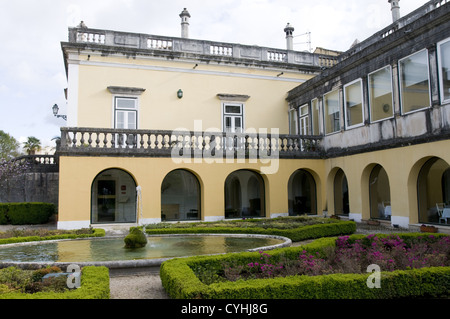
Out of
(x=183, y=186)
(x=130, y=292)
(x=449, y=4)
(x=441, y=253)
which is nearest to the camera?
(x=130, y=292)

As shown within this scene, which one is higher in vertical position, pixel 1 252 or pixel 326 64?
pixel 326 64

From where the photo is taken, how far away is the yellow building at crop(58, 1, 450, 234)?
44.7ft

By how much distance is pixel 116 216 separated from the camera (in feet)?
54.1

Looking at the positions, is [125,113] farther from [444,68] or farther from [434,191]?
[434,191]

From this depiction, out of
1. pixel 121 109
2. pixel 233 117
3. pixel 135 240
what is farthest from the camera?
pixel 233 117

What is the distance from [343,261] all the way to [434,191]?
300 inches

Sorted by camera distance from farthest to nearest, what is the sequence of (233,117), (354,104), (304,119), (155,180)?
(233,117) → (304,119) → (354,104) → (155,180)

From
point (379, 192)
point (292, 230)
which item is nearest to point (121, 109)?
point (292, 230)

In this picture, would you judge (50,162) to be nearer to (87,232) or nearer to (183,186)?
(183,186)

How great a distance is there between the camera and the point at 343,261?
21.7 ft

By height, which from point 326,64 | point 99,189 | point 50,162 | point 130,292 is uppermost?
point 326,64

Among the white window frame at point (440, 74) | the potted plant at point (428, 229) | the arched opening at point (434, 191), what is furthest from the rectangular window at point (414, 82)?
the potted plant at point (428, 229)
